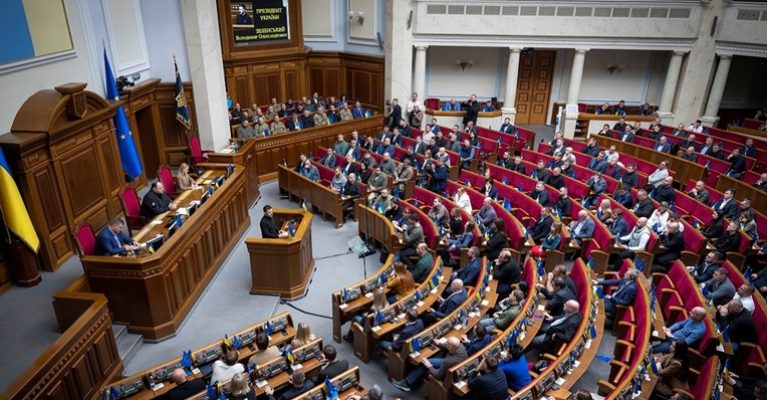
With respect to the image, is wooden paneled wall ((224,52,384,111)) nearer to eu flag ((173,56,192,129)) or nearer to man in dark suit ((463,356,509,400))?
eu flag ((173,56,192,129))

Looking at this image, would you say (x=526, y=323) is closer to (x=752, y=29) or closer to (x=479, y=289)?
(x=479, y=289)

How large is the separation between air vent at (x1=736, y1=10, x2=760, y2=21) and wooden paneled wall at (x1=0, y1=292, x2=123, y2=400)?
16519 mm

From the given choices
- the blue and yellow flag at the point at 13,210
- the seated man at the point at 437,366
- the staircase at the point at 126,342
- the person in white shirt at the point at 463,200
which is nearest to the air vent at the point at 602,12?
the person in white shirt at the point at 463,200

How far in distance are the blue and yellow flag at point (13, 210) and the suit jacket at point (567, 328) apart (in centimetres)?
631

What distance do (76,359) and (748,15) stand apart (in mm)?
17001

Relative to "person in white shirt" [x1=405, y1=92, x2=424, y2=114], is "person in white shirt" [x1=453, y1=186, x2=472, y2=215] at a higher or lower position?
lower

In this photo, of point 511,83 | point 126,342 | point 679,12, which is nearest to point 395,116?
point 511,83

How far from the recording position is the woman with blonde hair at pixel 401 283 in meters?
6.91

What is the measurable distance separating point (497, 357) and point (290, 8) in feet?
42.0

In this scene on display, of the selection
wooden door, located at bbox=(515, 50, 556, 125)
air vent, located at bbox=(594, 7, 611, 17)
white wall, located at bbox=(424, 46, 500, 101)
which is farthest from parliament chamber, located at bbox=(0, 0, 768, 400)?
wooden door, located at bbox=(515, 50, 556, 125)

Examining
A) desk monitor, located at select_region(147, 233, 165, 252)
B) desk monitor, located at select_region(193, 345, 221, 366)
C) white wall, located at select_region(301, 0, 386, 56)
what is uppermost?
white wall, located at select_region(301, 0, 386, 56)

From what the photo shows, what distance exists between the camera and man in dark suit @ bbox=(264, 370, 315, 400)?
5.00m

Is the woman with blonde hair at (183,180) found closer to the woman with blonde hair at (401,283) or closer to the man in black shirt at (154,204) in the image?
the man in black shirt at (154,204)

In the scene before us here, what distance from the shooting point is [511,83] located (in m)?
16.0
